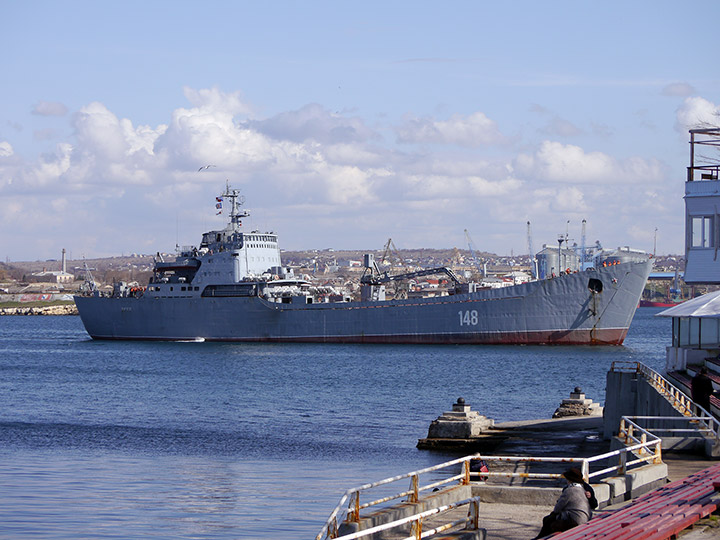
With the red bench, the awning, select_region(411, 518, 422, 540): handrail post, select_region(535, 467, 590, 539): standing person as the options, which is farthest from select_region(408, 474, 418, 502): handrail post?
the awning

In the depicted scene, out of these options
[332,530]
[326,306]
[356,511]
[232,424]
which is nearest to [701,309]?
[356,511]

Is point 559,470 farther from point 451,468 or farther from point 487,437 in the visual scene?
point 487,437

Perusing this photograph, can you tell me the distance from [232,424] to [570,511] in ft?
66.5

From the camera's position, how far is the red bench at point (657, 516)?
8.41 metres

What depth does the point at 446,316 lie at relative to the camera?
58688mm

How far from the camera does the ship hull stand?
56312 millimetres

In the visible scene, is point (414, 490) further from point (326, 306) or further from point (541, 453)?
point (326, 306)

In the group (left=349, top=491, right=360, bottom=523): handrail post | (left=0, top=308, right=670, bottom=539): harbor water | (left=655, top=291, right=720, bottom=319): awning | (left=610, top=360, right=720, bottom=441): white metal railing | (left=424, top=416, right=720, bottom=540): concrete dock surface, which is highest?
(left=655, top=291, right=720, bottom=319): awning

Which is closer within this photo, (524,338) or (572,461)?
(572,461)

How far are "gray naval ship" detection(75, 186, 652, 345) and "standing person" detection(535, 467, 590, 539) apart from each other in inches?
1865

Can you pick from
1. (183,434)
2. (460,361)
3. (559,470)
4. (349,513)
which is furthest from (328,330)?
(349,513)

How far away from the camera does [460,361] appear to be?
49750mm

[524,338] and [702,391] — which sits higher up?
[702,391]

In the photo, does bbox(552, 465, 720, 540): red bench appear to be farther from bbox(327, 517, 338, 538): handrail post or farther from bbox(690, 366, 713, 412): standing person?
bbox(690, 366, 713, 412): standing person
